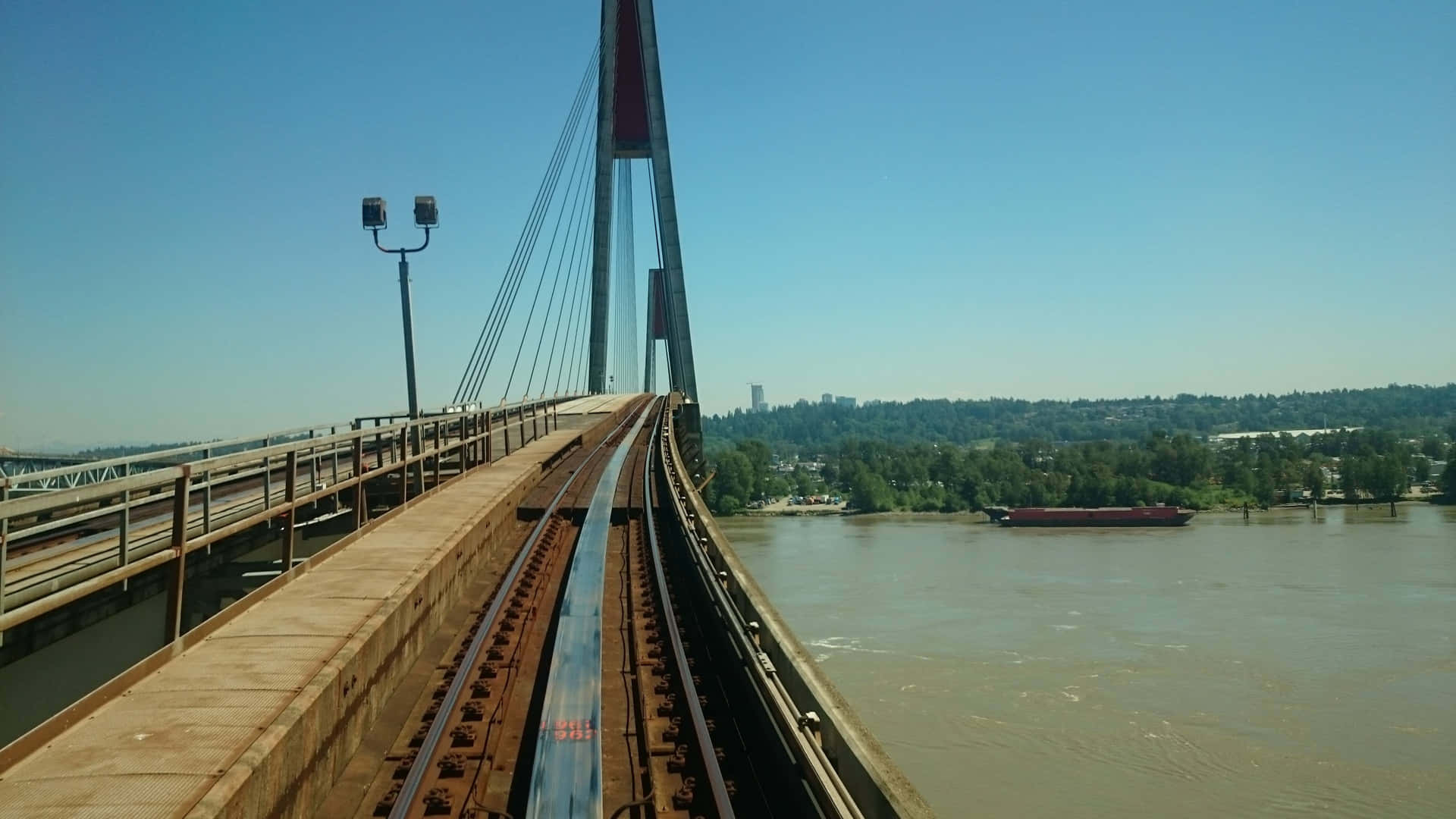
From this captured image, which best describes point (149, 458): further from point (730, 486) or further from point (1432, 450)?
point (1432, 450)

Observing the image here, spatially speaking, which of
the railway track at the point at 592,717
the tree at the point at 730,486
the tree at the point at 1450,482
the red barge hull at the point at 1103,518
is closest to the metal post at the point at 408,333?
the railway track at the point at 592,717

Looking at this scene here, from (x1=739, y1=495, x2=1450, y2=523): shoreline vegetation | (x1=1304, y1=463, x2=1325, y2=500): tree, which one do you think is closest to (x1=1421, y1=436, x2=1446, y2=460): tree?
(x1=1304, y1=463, x2=1325, y2=500): tree

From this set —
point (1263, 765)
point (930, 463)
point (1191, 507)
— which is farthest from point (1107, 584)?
point (930, 463)

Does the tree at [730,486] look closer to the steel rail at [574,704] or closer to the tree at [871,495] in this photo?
the tree at [871,495]

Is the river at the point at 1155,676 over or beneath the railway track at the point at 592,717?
beneath

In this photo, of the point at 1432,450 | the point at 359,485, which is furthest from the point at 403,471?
the point at 1432,450

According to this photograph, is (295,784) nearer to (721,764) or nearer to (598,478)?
(721,764)
